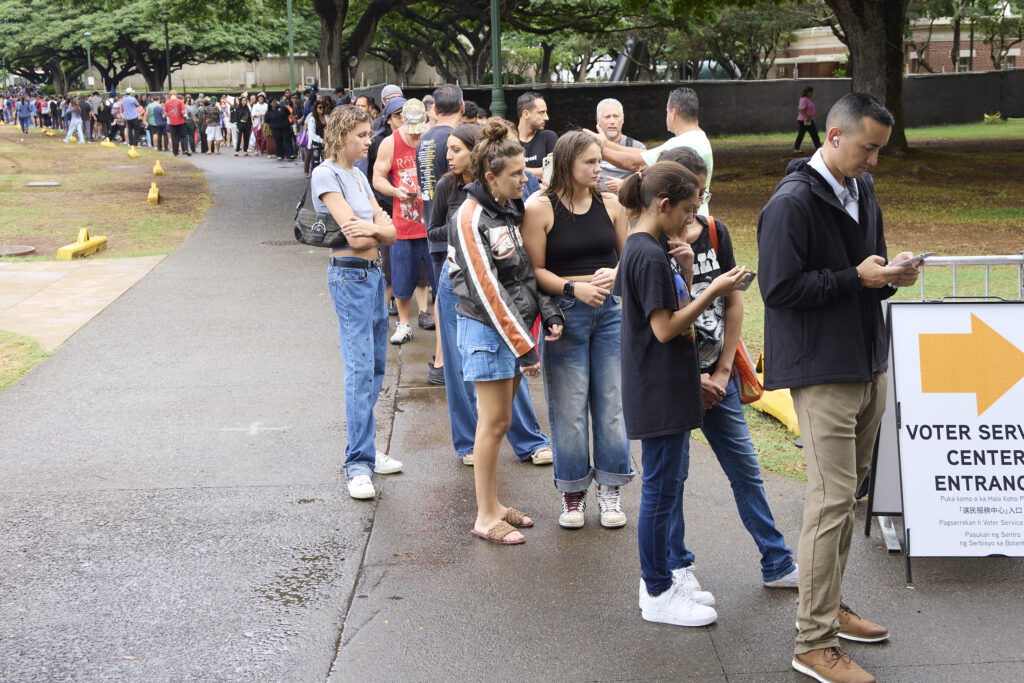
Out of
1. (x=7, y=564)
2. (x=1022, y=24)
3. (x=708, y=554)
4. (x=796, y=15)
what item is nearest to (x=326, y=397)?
(x=7, y=564)

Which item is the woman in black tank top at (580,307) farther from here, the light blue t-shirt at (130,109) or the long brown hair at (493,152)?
the light blue t-shirt at (130,109)

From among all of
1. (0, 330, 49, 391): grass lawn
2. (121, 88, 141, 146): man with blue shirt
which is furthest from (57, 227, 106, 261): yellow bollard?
(121, 88, 141, 146): man with blue shirt

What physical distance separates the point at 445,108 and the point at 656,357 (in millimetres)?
3673

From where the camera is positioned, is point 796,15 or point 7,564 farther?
point 796,15

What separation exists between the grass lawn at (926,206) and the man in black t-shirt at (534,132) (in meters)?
Result: 2.23

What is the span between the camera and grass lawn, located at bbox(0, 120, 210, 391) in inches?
580

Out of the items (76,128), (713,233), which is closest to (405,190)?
(713,233)

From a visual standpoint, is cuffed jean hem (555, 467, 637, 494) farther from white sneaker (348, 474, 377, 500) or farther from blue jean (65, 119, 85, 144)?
blue jean (65, 119, 85, 144)

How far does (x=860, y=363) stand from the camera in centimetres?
378

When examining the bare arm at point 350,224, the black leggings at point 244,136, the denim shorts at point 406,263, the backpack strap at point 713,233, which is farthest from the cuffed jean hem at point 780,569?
the black leggings at point 244,136

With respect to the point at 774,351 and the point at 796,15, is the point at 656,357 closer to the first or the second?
the point at 774,351

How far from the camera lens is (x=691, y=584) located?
4.41 meters

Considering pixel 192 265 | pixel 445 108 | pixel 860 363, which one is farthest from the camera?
pixel 192 265

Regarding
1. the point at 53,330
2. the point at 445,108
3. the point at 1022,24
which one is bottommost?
the point at 53,330
